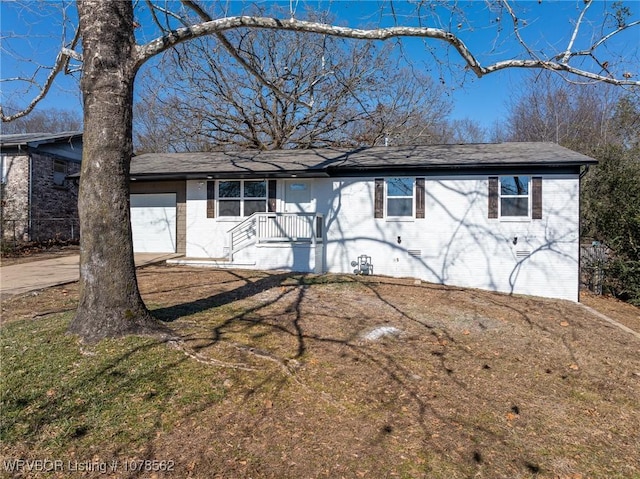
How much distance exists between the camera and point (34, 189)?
55.5 ft

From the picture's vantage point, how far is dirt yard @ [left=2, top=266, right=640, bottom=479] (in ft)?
9.71

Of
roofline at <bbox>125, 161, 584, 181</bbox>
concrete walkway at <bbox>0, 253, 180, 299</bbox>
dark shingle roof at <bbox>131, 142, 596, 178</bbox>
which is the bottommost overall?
concrete walkway at <bbox>0, 253, 180, 299</bbox>

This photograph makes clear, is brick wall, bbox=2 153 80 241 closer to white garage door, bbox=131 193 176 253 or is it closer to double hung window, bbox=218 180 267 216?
white garage door, bbox=131 193 176 253

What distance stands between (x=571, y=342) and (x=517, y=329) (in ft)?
2.53

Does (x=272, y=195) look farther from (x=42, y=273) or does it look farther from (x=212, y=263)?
(x=42, y=273)

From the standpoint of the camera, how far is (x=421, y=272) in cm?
1187

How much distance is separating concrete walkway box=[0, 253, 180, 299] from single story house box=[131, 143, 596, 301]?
4.26 feet

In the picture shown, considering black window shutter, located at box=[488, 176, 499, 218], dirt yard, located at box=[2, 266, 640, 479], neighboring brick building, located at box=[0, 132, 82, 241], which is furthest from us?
neighboring brick building, located at box=[0, 132, 82, 241]

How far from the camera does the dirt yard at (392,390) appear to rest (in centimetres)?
296

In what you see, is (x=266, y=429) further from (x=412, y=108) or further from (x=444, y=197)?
(x=412, y=108)

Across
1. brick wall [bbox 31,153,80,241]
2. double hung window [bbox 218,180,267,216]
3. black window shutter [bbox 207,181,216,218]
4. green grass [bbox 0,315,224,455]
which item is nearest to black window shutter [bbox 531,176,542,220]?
double hung window [bbox 218,180,267,216]

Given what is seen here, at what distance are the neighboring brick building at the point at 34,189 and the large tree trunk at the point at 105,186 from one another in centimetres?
1317

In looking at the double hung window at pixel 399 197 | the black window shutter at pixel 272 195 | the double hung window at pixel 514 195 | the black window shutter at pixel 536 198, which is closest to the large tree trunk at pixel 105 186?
the black window shutter at pixel 272 195

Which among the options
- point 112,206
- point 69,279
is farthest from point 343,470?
point 69,279
